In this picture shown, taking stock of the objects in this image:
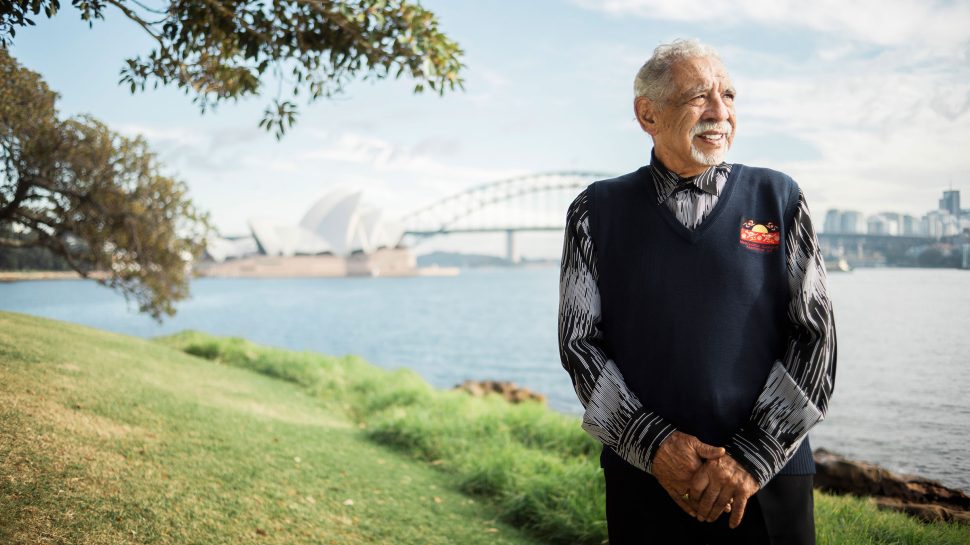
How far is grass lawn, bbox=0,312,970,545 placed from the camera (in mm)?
2684

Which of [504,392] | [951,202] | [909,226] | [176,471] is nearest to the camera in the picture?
[176,471]

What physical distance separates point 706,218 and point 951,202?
2.77 m

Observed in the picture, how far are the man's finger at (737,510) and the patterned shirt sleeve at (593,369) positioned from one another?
0.19 metres

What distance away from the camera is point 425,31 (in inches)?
158

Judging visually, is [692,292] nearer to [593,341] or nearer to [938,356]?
[593,341]

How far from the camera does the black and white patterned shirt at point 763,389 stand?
4.73 feet

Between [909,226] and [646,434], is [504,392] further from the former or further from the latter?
[646,434]

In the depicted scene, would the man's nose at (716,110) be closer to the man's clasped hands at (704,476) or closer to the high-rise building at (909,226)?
the man's clasped hands at (704,476)

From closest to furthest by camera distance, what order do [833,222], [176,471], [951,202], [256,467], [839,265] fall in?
[176,471], [951,202], [256,467], [839,265], [833,222]

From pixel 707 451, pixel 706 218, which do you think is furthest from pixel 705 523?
pixel 706 218

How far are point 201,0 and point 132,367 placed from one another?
3.08 meters

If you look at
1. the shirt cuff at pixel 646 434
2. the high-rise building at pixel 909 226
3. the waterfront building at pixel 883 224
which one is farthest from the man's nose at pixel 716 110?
the waterfront building at pixel 883 224

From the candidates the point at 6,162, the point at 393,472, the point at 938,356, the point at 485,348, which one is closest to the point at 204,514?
the point at 393,472

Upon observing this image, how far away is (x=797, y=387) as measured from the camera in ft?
4.71
